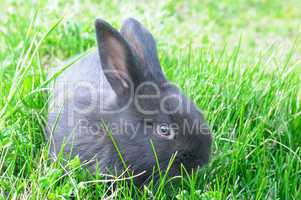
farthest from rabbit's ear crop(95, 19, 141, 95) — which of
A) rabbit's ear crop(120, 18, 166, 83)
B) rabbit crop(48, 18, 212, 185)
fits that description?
rabbit's ear crop(120, 18, 166, 83)

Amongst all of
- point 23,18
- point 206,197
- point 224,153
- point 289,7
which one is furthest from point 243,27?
point 206,197

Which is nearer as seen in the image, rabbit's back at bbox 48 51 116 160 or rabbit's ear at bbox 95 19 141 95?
rabbit's ear at bbox 95 19 141 95

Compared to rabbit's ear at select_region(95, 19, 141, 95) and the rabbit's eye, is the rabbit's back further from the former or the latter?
the rabbit's eye

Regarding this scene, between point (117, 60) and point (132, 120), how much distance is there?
38 centimetres

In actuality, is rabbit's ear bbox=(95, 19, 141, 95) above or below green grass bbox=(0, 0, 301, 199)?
above

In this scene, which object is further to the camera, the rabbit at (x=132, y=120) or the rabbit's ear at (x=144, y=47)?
the rabbit's ear at (x=144, y=47)

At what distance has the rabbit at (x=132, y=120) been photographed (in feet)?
10.1

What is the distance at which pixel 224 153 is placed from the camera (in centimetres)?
350

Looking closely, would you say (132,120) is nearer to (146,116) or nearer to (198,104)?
(146,116)

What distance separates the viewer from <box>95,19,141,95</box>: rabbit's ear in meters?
3.10

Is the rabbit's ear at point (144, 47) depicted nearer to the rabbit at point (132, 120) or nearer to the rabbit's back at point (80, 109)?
the rabbit at point (132, 120)

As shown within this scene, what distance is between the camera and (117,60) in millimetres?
3229

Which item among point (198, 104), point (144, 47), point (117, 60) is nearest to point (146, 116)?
point (117, 60)

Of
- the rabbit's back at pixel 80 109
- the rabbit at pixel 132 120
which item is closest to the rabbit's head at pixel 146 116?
the rabbit at pixel 132 120
